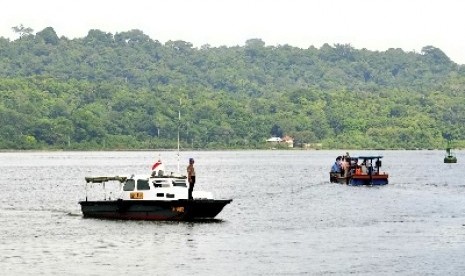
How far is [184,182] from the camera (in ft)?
225

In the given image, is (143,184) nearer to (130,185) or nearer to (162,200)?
(130,185)

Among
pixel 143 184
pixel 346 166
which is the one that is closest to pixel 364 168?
pixel 346 166

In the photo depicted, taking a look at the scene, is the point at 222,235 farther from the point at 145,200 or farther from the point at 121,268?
the point at 121,268

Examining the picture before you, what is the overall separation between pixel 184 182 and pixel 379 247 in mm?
14832

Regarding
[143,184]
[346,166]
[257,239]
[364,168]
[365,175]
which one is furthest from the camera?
[346,166]

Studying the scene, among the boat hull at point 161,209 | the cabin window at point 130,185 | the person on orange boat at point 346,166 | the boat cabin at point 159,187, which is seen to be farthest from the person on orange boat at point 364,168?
the cabin window at point 130,185

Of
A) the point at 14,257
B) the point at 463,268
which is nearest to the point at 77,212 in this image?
the point at 14,257

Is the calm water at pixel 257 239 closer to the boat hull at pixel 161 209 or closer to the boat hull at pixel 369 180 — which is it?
the boat hull at pixel 161 209

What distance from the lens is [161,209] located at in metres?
68.4

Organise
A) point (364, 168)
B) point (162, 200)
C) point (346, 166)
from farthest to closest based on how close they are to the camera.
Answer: point (346, 166) < point (364, 168) < point (162, 200)

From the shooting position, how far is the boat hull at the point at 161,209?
68.1m

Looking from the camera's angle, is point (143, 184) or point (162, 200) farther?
point (143, 184)

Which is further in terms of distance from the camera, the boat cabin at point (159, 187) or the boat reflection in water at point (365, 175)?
the boat reflection in water at point (365, 175)

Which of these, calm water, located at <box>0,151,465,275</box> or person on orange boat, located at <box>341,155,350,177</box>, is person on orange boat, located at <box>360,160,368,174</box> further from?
calm water, located at <box>0,151,465,275</box>
